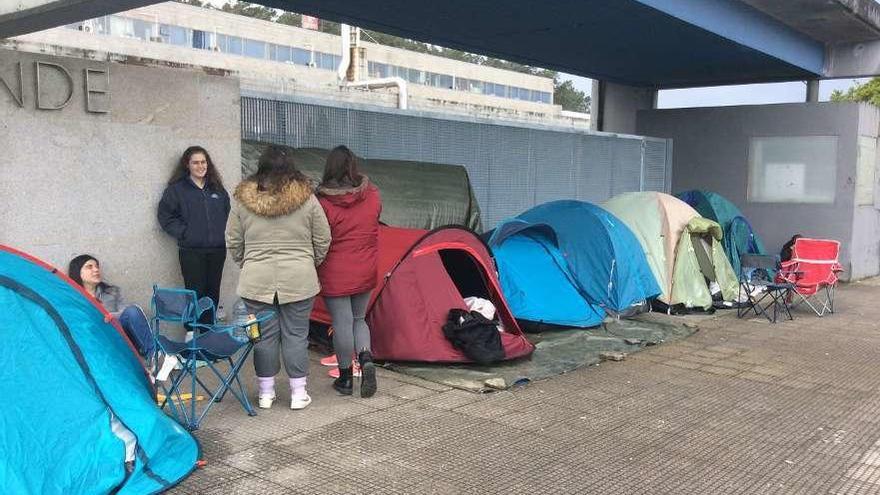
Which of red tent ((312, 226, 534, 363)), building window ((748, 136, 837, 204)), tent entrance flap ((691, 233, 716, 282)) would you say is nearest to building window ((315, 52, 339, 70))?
building window ((748, 136, 837, 204))

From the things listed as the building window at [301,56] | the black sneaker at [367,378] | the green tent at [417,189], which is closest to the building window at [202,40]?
the building window at [301,56]

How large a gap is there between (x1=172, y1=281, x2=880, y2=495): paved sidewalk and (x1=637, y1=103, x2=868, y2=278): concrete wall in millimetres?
7026

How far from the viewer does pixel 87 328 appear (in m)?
4.18

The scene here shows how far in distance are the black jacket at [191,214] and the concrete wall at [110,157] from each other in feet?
0.52

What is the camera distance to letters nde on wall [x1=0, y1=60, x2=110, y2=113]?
5250 millimetres

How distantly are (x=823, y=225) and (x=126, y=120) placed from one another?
11.6 metres

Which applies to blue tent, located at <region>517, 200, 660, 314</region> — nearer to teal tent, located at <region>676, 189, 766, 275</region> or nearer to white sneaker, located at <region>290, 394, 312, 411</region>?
teal tent, located at <region>676, 189, 766, 275</region>

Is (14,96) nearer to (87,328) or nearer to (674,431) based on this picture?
(87,328)

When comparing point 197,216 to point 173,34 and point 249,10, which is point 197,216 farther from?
point 249,10

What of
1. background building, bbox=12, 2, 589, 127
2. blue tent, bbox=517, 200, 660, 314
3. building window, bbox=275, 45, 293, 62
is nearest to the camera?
blue tent, bbox=517, 200, 660, 314

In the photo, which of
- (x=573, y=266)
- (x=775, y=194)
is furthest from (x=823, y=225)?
(x=573, y=266)

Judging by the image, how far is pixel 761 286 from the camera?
9.49 metres

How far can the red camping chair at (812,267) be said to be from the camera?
9.74 metres

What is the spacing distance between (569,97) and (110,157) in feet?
257
